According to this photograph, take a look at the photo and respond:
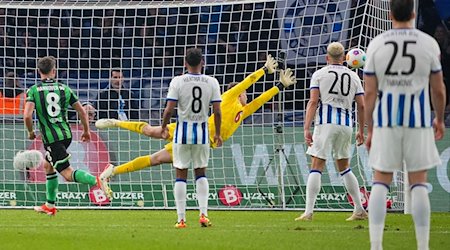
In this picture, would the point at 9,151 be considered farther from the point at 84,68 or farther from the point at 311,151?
the point at 311,151

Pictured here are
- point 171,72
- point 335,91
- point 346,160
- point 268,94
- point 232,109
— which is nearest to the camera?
point 335,91

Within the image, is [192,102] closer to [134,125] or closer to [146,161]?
[134,125]

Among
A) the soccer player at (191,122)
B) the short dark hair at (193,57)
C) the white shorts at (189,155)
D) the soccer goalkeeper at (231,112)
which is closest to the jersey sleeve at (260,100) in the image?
the soccer goalkeeper at (231,112)

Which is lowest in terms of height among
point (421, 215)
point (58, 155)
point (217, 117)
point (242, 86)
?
point (421, 215)

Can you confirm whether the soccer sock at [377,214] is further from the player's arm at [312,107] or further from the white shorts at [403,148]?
the player's arm at [312,107]

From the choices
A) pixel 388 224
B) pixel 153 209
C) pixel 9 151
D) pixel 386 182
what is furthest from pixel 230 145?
pixel 386 182

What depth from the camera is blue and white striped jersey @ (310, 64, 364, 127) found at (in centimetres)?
1315

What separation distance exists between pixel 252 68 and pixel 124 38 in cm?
219

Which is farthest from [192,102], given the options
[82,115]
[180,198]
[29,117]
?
[29,117]

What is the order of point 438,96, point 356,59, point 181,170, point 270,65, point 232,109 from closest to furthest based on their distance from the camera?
point 438,96
point 181,170
point 356,59
point 270,65
point 232,109

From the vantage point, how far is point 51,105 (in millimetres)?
14266

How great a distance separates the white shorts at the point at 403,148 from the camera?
8258mm

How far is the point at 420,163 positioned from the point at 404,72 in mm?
683

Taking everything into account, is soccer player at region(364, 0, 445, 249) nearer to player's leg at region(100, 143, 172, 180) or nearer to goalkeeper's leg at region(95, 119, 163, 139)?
goalkeeper's leg at region(95, 119, 163, 139)
